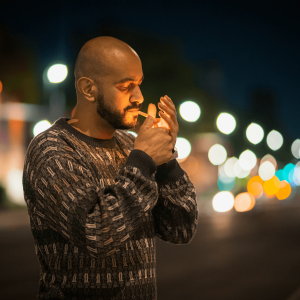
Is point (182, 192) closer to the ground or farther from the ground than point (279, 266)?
farther from the ground

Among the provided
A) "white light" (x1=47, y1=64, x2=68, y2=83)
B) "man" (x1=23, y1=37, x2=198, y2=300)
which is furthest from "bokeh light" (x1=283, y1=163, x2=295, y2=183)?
"man" (x1=23, y1=37, x2=198, y2=300)

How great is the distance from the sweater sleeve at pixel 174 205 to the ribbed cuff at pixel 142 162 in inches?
12.1

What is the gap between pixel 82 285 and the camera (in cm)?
202

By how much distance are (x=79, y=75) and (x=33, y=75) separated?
2267cm

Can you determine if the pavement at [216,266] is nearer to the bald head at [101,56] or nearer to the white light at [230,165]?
the bald head at [101,56]

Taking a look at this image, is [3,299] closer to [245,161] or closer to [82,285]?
[82,285]

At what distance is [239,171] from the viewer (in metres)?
54.8

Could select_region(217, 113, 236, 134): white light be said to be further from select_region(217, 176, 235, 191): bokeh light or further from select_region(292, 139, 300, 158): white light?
select_region(292, 139, 300, 158): white light

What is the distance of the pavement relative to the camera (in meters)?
7.43

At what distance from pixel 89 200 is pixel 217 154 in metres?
40.3

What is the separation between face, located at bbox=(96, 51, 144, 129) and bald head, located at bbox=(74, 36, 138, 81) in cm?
3

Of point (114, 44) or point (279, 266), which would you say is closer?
point (114, 44)

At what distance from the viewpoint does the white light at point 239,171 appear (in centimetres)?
5375

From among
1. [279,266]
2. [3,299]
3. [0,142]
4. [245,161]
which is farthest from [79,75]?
[245,161]
